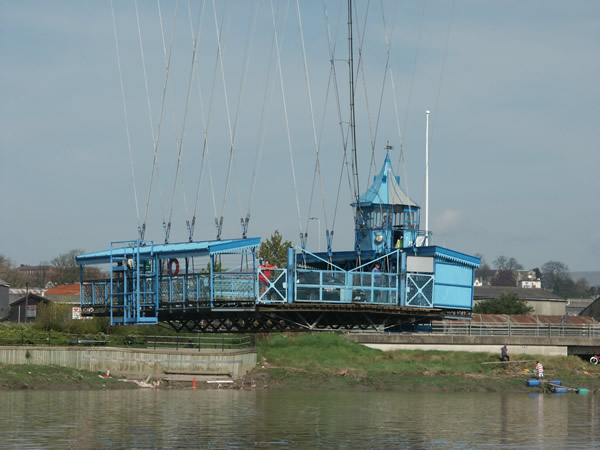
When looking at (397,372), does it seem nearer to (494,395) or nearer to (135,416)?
(494,395)

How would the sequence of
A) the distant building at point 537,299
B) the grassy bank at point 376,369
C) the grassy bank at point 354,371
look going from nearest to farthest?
the grassy bank at point 354,371 < the grassy bank at point 376,369 < the distant building at point 537,299

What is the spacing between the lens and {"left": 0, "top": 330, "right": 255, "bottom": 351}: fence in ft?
146

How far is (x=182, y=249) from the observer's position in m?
48.6

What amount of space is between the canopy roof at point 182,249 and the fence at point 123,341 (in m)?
4.29

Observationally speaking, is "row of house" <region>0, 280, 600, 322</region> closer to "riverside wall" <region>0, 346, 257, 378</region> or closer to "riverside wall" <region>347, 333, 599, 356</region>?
"riverside wall" <region>347, 333, 599, 356</region>

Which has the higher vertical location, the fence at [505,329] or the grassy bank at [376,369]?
the fence at [505,329]

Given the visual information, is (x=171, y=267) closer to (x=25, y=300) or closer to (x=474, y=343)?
(x=474, y=343)

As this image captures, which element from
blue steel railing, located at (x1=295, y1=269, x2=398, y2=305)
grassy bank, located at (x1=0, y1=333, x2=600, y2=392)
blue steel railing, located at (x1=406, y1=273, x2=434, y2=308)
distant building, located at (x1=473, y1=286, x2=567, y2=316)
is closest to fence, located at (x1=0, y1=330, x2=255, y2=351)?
grassy bank, located at (x1=0, y1=333, x2=600, y2=392)

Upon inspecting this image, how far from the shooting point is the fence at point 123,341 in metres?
44.5

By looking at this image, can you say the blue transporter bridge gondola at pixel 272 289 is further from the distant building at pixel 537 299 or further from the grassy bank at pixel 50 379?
the distant building at pixel 537 299

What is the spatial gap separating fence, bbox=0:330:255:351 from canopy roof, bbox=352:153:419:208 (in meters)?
17.1

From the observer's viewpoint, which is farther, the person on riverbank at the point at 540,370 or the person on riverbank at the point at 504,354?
the person on riverbank at the point at 504,354

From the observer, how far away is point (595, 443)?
28391mm

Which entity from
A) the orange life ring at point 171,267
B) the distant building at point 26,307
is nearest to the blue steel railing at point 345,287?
the orange life ring at point 171,267
